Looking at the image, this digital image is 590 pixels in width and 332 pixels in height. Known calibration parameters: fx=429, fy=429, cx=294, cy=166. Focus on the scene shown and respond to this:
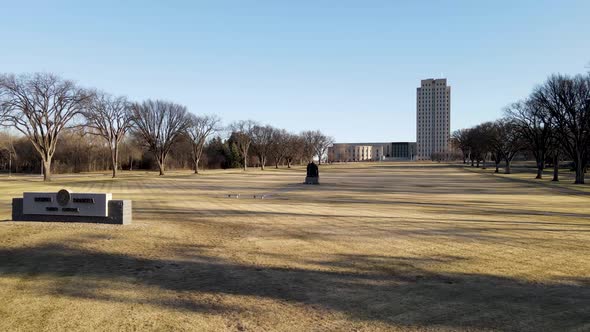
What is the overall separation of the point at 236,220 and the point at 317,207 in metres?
6.20

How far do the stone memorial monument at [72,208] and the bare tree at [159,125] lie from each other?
53.6 m

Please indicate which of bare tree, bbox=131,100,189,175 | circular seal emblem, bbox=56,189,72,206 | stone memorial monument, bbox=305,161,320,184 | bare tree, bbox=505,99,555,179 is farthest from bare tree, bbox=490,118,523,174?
circular seal emblem, bbox=56,189,72,206

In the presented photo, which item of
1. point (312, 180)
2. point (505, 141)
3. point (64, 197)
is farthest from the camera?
point (505, 141)

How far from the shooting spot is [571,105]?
45.4 metres

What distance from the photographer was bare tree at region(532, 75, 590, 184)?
45.2m

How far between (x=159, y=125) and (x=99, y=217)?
57.3m

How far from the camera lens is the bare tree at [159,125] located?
6719cm

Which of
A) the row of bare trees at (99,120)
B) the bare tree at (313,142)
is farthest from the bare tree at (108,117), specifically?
the bare tree at (313,142)

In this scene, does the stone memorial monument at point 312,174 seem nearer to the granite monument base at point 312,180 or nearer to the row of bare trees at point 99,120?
the granite monument base at point 312,180

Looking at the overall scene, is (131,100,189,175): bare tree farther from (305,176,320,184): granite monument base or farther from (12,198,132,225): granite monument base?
(12,198,132,225): granite monument base

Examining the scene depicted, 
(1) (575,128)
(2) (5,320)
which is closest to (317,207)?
(2) (5,320)

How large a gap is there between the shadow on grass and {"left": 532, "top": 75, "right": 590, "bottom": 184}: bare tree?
149ft

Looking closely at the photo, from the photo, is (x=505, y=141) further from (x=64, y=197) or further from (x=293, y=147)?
(x=64, y=197)

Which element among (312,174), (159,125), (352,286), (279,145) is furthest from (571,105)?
(279,145)
